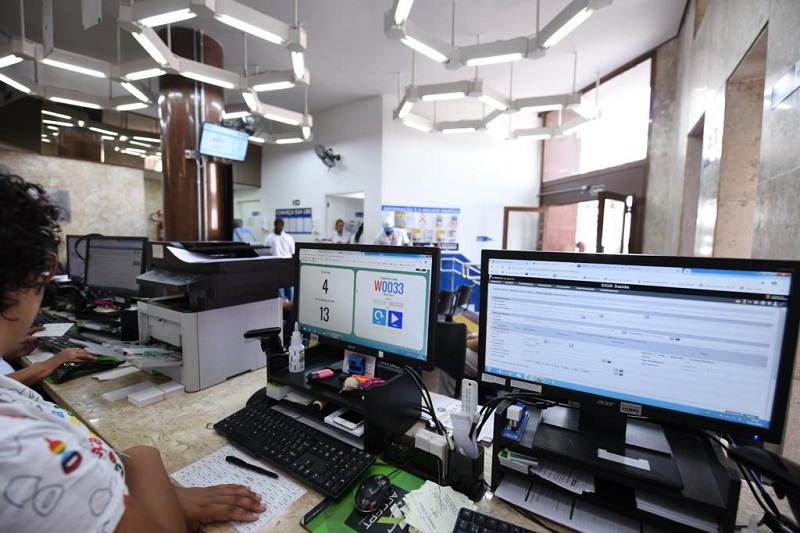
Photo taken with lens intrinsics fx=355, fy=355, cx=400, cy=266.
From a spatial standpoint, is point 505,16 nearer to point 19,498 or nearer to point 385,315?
point 385,315

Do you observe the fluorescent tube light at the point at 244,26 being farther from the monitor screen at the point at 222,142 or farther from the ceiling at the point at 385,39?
the monitor screen at the point at 222,142

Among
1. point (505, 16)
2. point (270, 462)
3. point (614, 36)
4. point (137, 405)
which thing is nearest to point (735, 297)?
point (270, 462)

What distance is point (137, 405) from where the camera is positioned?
123cm

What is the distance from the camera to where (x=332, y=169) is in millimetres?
6812

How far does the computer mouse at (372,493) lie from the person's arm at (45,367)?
4.27ft

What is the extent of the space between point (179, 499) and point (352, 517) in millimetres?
377

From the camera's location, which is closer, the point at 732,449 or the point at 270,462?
the point at 732,449

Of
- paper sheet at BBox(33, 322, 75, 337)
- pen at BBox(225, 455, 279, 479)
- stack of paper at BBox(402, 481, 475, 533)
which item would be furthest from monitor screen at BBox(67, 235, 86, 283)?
stack of paper at BBox(402, 481, 475, 533)

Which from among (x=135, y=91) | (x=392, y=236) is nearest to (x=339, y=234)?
(x=392, y=236)

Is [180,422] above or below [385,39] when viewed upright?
below

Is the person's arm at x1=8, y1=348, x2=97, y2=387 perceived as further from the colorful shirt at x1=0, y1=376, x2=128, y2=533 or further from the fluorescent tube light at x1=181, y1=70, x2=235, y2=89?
the fluorescent tube light at x1=181, y1=70, x2=235, y2=89

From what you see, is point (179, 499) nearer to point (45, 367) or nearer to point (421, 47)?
point (45, 367)

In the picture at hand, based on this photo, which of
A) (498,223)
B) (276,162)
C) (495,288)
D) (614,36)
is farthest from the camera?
(276,162)

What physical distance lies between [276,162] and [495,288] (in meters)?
7.89
